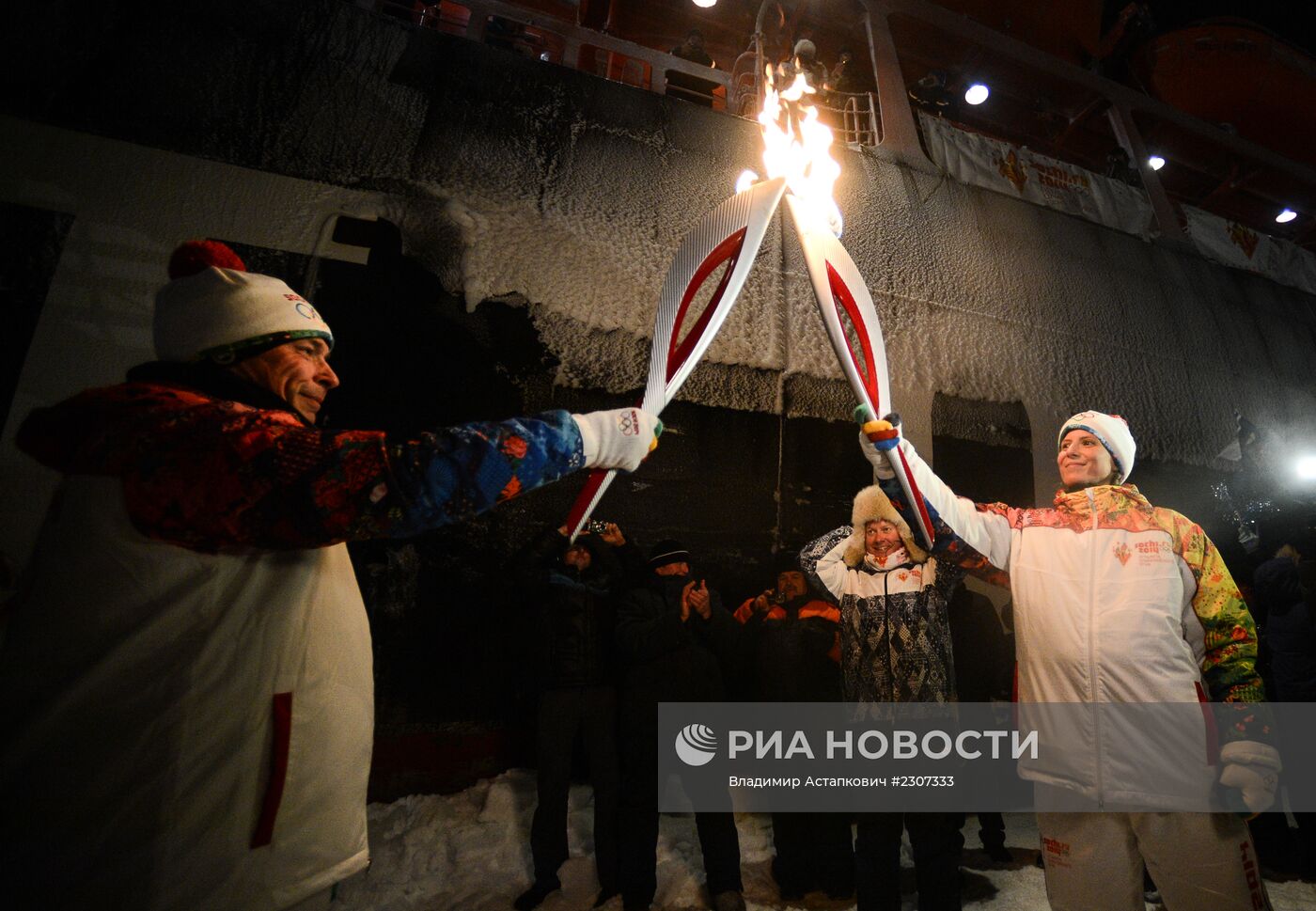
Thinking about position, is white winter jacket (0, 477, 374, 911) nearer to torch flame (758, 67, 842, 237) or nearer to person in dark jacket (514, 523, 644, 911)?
person in dark jacket (514, 523, 644, 911)

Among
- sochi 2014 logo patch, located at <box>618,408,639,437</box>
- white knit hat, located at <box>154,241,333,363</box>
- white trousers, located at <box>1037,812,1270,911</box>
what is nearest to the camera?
white knit hat, located at <box>154,241,333,363</box>

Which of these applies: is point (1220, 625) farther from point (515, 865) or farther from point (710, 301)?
point (515, 865)

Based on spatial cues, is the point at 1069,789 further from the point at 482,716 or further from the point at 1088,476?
the point at 482,716

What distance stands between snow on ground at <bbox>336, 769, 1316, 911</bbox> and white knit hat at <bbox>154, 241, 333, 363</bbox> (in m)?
2.56

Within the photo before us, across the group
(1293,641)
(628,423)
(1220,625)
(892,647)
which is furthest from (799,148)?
(1293,641)

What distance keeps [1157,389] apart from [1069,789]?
484 centimetres

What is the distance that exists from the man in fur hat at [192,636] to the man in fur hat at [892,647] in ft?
6.93

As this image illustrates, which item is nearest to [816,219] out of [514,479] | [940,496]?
[940,496]

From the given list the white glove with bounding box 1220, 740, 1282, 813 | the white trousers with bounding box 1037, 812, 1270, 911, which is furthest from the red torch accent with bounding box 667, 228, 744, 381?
the white glove with bounding box 1220, 740, 1282, 813

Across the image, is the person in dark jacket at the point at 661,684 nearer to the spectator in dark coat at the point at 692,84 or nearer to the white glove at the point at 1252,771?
the white glove at the point at 1252,771

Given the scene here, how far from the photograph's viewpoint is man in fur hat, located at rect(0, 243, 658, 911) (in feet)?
2.81

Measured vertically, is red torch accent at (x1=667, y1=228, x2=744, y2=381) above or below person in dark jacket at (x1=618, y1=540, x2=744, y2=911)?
above

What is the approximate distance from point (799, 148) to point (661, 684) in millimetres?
2695

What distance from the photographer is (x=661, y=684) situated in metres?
2.78
